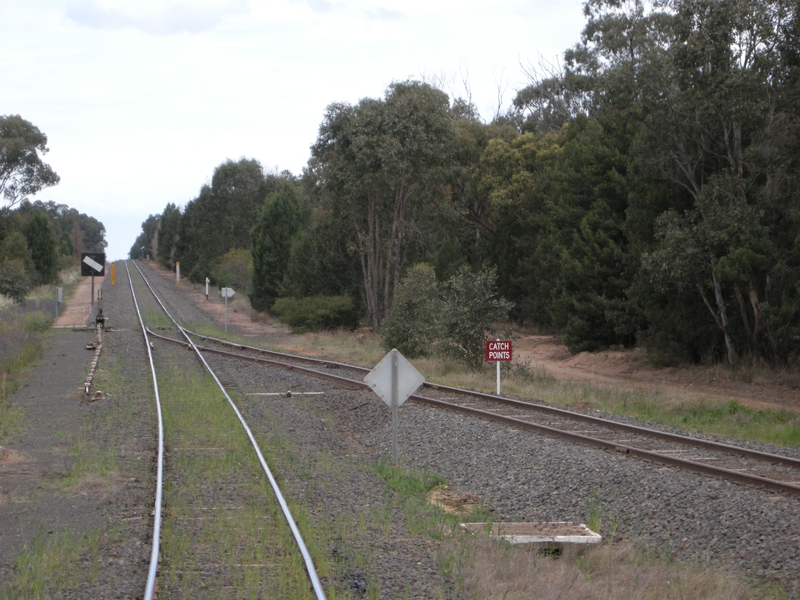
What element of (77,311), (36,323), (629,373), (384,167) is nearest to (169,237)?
(77,311)

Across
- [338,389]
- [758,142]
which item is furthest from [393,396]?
[758,142]

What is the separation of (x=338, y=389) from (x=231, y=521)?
1187cm

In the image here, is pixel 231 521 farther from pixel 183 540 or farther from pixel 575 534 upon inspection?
pixel 575 534

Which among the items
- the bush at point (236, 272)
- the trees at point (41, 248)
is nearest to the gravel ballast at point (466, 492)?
the bush at point (236, 272)

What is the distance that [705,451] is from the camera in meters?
11.7

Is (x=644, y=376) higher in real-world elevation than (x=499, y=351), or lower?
lower

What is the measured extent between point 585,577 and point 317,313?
4104 centimetres

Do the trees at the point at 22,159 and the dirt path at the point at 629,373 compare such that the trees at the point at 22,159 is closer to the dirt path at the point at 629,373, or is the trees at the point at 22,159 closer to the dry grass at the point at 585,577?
the dirt path at the point at 629,373

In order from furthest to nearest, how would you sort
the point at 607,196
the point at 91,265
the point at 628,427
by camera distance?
the point at 607,196 < the point at 91,265 < the point at 628,427

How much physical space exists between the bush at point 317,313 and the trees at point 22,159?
38.3 metres

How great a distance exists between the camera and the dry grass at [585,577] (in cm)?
633

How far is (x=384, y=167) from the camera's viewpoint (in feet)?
141

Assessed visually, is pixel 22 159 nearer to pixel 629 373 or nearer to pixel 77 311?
pixel 77 311

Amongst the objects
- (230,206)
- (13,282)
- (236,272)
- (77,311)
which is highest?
(230,206)
